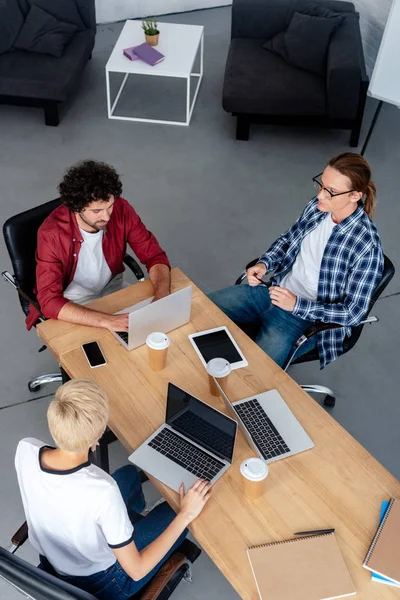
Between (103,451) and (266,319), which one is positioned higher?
(266,319)

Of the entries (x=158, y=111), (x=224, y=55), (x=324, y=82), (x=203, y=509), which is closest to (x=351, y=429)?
(x=203, y=509)

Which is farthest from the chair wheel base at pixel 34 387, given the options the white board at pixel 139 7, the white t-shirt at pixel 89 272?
the white board at pixel 139 7

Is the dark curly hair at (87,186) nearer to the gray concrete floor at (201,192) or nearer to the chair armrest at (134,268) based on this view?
the chair armrest at (134,268)

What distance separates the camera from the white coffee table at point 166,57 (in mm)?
4949

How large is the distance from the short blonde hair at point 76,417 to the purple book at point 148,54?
3.74m

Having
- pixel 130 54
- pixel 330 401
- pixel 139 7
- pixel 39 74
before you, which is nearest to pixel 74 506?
pixel 330 401

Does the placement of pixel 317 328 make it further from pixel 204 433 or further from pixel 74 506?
pixel 74 506

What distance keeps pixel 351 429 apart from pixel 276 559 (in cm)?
148

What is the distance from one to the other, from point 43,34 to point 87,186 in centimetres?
321

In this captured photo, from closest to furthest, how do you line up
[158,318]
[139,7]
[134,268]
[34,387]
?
[158,318]
[134,268]
[34,387]
[139,7]

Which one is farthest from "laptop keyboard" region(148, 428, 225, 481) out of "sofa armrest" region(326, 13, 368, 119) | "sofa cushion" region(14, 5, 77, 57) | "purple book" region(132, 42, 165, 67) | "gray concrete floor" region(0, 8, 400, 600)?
"sofa cushion" region(14, 5, 77, 57)

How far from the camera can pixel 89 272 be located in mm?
2957

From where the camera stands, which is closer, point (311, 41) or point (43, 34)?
point (311, 41)

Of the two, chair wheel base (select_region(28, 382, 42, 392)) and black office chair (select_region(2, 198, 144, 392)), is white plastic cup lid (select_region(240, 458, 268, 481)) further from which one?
chair wheel base (select_region(28, 382, 42, 392))
